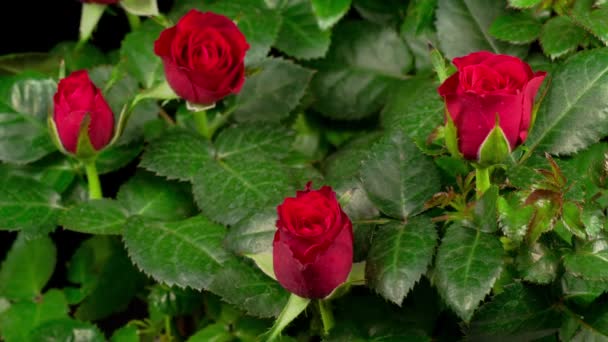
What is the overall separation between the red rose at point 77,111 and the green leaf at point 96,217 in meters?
0.08

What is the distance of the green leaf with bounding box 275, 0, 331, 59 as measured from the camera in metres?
1.19

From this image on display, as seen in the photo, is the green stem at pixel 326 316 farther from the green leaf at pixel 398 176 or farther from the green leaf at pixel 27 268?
the green leaf at pixel 27 268

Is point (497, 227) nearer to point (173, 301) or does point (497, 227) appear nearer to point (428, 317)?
point (428, 317)

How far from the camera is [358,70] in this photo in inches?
49.3

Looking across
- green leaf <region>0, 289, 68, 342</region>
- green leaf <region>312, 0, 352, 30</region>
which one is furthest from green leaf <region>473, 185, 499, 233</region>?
green leaf <region>0, 289, 68, 342</region>

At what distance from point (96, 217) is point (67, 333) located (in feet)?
0.50

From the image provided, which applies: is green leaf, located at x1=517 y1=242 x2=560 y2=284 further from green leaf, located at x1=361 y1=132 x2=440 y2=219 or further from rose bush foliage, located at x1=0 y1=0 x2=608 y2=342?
green leaf, located at x1=361 y1=132 x2=440 y2=219

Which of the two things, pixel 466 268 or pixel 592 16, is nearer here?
pixel 466 268

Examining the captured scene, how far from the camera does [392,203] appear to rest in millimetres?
918

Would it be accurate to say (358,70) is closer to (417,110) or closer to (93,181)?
(417,110)

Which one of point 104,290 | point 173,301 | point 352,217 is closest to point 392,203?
point 352,217

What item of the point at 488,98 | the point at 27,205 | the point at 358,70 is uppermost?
the point at 488,98

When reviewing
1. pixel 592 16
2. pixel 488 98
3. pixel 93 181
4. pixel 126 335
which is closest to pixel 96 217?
pixel 93 181

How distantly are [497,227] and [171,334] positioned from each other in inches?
22.2
